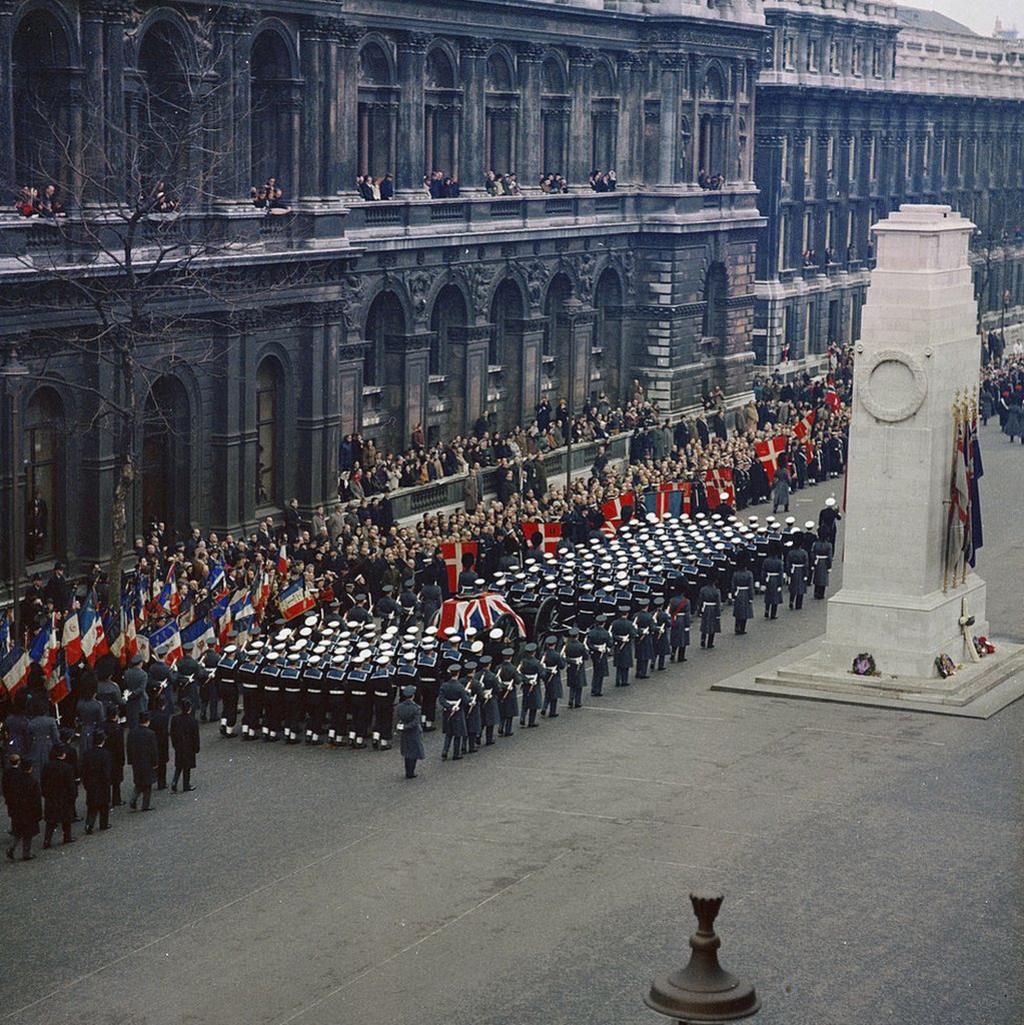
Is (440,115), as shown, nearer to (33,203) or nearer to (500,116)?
(500,116)

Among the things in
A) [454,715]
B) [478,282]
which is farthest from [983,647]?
[478,282]

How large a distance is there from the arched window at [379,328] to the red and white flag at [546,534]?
1314cm

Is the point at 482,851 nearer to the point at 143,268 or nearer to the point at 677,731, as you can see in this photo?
Result: the point at 677,731

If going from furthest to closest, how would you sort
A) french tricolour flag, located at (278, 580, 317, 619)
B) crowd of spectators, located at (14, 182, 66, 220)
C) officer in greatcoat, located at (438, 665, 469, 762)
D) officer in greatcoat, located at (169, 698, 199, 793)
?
1. crowd of spectators, located at (14, 182, 66, 220)
2. french tricolour flag, located at (278, 580, 317, 619)
3. officer in greatcoat, located at (438, 665, 469, 762)
4. officer in greatcoat, located at (169, 698, 199, 793)

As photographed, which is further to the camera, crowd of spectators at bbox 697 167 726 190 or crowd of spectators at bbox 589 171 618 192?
crowd of spectators at bbox 697 167 726 190

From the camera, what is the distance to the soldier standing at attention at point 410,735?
107 feet

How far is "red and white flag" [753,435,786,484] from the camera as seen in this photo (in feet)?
197

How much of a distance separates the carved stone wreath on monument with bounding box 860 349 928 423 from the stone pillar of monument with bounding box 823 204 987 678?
0.02 meters

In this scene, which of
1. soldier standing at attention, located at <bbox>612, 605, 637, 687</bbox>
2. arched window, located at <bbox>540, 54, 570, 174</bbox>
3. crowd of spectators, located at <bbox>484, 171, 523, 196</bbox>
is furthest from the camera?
arched window, located at <bbox>540, 54, 570, 174</bbox>

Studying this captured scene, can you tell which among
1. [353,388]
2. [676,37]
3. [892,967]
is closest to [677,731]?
[892,967]

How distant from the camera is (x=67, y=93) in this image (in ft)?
147

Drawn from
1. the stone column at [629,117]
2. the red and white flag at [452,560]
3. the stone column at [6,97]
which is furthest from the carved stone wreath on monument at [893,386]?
the stone column at [629,117]

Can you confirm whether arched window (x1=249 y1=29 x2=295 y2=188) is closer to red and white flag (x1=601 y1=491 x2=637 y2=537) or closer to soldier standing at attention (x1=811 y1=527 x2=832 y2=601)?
red and white flag (x1=601 y1=491 x2=637 y2=537)

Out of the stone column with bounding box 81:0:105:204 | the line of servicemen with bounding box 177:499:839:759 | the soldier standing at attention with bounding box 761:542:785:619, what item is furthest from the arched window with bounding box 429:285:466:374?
the soldier standing at attention with bounding box 761:542:785:619
